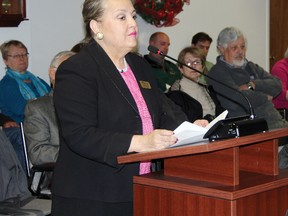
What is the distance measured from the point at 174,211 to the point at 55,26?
3.86 meters

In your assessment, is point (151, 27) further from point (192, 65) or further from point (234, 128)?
point (234, 128)

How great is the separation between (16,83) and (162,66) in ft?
5.10

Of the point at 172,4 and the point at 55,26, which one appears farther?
the point at 172,4

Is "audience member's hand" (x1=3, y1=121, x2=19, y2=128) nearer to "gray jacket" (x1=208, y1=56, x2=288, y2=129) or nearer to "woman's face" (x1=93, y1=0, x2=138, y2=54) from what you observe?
"gray jacket" (x1=208, y1=56, x2=288, y2=129)

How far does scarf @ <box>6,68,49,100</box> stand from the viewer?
4982 mm

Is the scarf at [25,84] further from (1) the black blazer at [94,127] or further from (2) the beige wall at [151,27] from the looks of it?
(1) the black blazer at [94,127]

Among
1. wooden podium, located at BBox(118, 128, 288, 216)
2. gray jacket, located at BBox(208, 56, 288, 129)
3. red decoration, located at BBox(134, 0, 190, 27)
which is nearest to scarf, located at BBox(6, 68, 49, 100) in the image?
gray jacket, located at BBox(208, 56, 288, 129)

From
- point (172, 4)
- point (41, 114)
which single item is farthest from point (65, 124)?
point (172, 4)

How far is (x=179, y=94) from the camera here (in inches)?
188

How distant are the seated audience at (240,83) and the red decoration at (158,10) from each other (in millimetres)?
1226

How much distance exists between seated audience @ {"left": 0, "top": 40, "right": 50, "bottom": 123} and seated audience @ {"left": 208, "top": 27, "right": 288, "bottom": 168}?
146 cm

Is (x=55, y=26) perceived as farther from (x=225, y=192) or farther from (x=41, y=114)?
(x=225, y=192)

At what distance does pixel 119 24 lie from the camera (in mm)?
2166

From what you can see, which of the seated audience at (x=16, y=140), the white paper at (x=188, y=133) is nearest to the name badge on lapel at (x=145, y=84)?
the white paper at (x=188, y=133)
